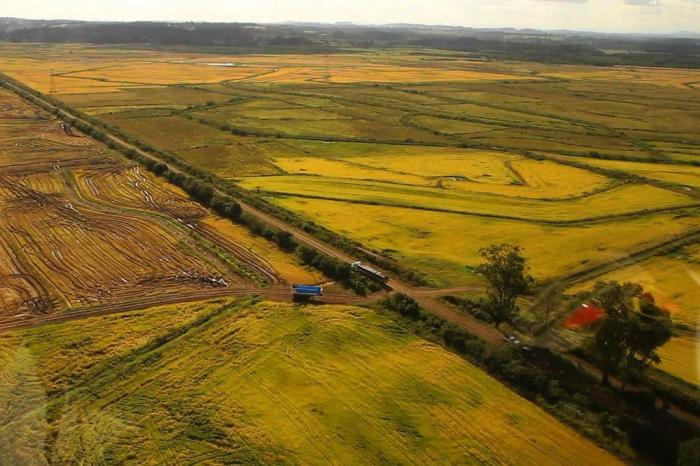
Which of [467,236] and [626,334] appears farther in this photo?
[467,236]

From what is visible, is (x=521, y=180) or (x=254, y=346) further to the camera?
(x=521, y=180)

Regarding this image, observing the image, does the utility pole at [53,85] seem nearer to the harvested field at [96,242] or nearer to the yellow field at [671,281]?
the harvested field at [96,242]

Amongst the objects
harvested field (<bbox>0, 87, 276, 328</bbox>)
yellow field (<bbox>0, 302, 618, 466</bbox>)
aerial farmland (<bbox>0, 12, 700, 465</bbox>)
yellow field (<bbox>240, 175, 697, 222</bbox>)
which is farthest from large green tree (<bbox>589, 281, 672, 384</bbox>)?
yellow field (<bbox>240, 175, 697, 222</bbox>)

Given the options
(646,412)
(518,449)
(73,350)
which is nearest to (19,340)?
(73,350)

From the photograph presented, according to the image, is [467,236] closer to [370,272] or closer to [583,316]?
[370,272]

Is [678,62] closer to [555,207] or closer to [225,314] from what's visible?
[555,207]

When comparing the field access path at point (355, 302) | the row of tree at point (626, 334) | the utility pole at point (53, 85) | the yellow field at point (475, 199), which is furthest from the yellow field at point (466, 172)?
the utility pole at point (53, 85)

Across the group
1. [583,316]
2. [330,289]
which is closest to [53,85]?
[330,289]

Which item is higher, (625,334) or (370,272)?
(625,334)
